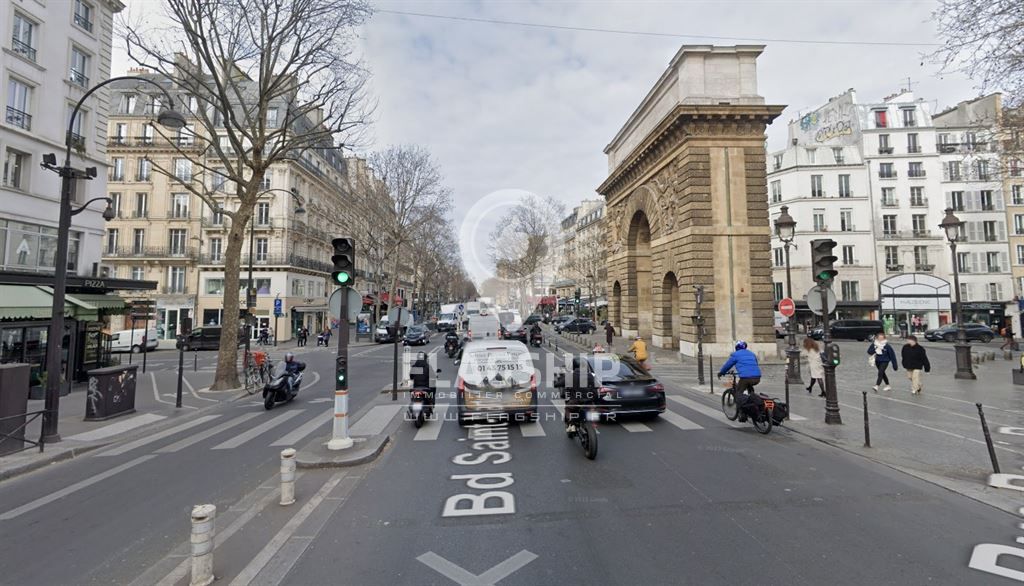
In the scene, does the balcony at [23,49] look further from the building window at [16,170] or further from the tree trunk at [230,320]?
the tree trunk at [230,320]

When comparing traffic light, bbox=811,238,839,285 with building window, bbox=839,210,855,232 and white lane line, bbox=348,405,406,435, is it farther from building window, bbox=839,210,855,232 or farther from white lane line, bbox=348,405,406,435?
building window, bbox=839,210,855,232

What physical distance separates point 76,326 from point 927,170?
198ft

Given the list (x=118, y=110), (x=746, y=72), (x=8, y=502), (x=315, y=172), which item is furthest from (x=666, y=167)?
(x=118, y=110)

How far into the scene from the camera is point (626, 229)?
31.2 meters

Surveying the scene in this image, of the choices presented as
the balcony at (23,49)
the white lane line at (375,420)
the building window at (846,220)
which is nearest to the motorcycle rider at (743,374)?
the white lane line at (375,420)

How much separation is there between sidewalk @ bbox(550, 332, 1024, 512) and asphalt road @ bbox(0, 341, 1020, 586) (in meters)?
0.56

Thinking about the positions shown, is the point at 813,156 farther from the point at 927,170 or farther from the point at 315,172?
the point at 315,172

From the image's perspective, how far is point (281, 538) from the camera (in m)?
4.38

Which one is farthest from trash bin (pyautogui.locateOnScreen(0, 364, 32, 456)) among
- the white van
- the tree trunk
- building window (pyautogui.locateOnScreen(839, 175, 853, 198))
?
building window (pyautogui.locateOnScreen(839, 175, 853, 198))

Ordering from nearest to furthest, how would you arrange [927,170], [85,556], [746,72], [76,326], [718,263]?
[85,556]
[76,326]
[718,263]
[746,72]
[927,170]

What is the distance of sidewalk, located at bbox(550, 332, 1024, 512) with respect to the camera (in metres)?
6.23

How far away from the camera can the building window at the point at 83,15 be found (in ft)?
59.7

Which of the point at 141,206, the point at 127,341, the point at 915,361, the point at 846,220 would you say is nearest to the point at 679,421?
the point at 915,361

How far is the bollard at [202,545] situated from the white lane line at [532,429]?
537 centimetres
